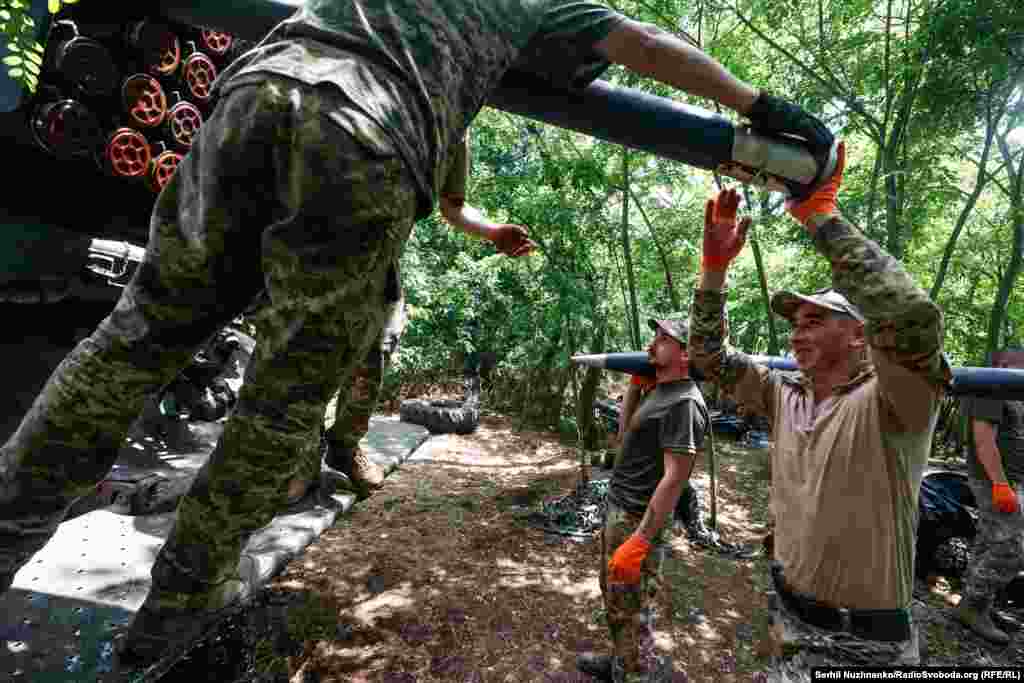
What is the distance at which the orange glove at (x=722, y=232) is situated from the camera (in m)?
2.23

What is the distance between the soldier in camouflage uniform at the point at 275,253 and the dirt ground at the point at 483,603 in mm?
1902

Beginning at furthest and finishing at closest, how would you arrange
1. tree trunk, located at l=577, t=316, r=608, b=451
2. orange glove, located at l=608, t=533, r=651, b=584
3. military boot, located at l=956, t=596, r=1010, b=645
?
tree trunk, located at l=577, t=316, r=608, b=451
military boot, located at l=956, t=596, r=1010, b=645
orange glove, located at l=608, t=533, r=651, b=584

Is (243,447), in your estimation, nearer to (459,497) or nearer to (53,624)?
(53,624)

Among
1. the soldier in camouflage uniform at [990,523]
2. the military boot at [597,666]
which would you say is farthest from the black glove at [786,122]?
the soldier in camouflage uniform at [990,523]

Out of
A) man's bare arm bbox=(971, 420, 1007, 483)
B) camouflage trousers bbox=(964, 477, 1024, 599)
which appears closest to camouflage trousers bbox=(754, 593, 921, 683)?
man's bare arm bbox=(971, 420, 1007, 483)

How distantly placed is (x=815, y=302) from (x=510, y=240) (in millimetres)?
1317

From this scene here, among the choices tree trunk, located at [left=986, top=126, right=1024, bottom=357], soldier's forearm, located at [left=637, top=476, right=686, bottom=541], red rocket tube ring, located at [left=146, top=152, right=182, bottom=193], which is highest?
tree trunk, located at [left=986, top=126, right=1024, bottom=357]

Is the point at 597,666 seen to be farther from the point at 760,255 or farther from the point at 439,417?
the point at 760,255

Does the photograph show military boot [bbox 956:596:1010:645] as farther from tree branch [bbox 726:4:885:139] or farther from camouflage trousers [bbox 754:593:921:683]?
tree branch [bbox 726:4:885:139]

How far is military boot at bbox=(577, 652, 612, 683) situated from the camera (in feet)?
12.1

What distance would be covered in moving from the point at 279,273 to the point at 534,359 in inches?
492

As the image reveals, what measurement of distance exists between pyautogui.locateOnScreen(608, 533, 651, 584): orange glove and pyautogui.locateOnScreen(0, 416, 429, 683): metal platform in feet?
5.31

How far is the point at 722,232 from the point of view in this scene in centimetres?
233

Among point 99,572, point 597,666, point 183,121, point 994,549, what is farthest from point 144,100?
point 994,549
